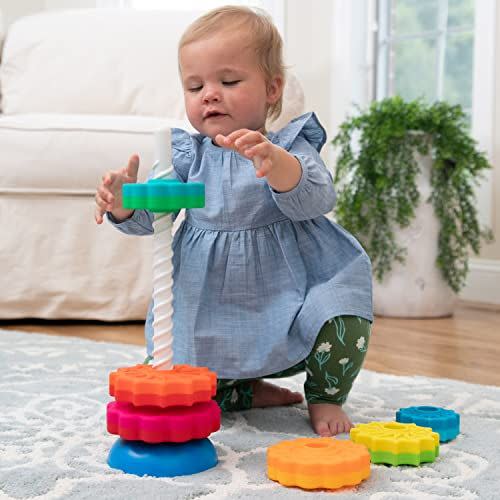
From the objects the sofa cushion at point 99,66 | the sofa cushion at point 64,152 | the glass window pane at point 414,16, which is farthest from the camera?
the glass window pane at point 414,16

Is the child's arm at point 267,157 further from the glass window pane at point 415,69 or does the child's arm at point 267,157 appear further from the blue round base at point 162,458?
the glass window pane at point 415,69

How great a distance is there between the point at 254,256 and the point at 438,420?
322mm

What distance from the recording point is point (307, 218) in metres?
1.10

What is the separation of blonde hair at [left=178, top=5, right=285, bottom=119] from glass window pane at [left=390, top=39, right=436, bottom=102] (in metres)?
1.71

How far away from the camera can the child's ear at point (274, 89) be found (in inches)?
46.6

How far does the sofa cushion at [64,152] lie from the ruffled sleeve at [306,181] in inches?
34.4

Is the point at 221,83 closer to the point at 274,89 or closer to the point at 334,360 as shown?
the point at 274,89

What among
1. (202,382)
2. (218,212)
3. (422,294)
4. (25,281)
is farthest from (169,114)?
(202,382)

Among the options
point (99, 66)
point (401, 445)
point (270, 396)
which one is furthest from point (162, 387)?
point (99, 66)

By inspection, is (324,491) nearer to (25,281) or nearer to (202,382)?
(202,382)

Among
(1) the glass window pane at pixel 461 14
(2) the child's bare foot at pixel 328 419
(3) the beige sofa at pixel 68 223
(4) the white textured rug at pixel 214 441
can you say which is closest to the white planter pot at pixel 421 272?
(3) the beige sofa at pixel 68 223

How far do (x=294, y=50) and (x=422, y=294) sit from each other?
114 cm

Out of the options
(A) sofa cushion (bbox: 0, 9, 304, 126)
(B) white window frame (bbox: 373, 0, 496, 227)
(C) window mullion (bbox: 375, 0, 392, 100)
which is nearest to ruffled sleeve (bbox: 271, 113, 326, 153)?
(A) sofa cushion (bbox: 0, 9, 304, 126)

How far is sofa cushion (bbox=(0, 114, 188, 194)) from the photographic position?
2016 millimetres
